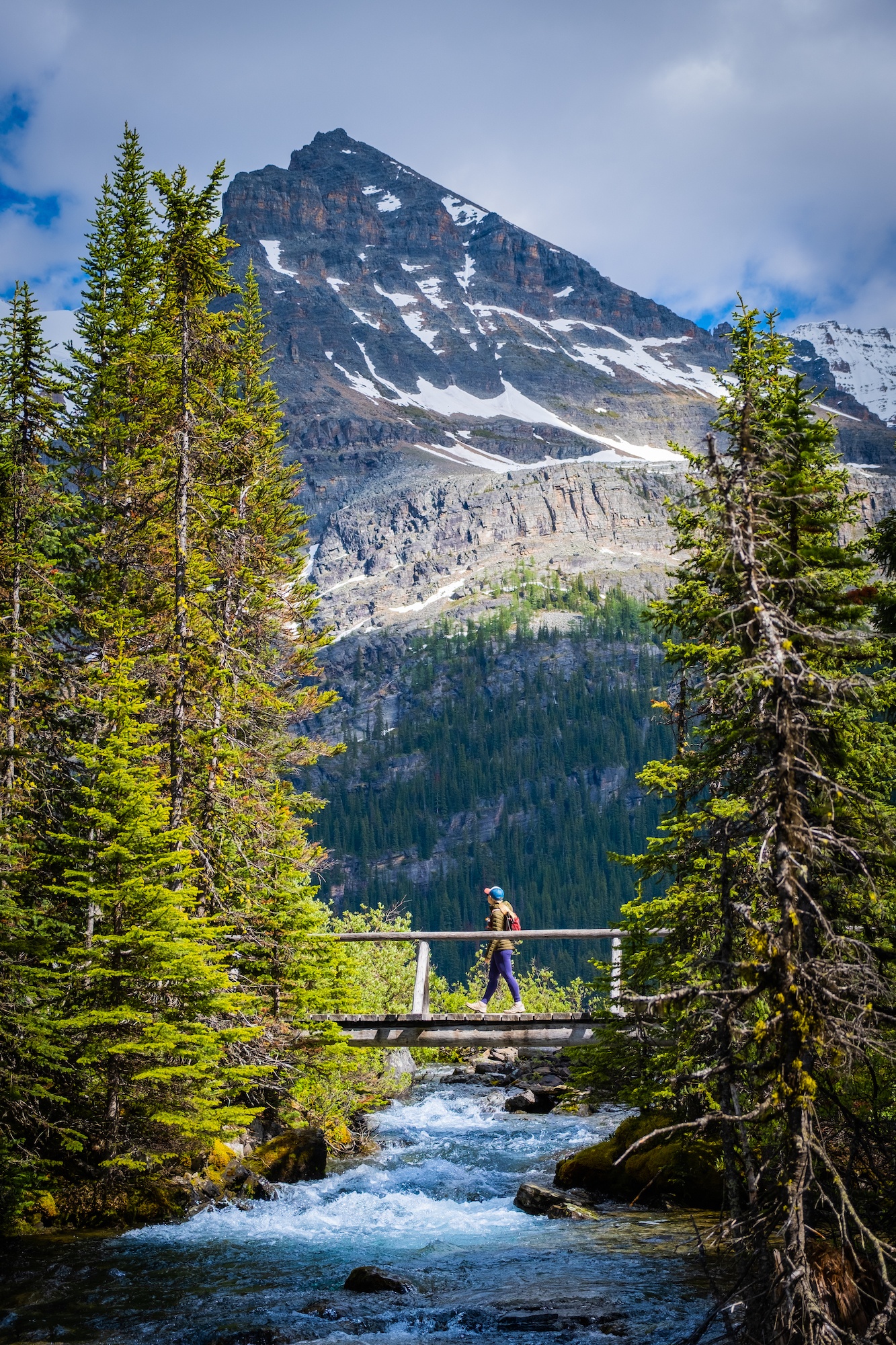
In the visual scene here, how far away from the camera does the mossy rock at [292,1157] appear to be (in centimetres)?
1600

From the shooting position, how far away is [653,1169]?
14.5 m

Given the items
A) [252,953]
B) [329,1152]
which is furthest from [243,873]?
[329,1152]

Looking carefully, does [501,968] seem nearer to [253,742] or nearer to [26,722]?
[253,742]

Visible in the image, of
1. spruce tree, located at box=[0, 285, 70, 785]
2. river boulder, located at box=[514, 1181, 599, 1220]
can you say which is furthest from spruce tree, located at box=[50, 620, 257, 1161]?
river boulder, located at box=[514, 1181, 599, 1220]

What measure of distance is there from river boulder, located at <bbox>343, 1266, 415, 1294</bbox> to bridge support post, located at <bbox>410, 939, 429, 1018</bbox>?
5500 mm

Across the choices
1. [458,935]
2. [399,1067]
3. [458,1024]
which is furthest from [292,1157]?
[399,1067]

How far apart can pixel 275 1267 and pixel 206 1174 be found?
297 centimetres

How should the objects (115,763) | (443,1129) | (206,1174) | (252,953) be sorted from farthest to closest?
(443,1129) < (252,953) < (206,1174) < (115,763)

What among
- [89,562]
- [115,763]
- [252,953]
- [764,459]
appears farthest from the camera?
[89,562]

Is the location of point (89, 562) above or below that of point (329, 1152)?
above

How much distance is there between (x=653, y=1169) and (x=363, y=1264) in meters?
4.42

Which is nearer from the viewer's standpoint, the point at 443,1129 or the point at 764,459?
the point at 764,459

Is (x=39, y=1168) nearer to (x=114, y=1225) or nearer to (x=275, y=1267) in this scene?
(x=114, y=1225)

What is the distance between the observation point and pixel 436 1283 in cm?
1181
